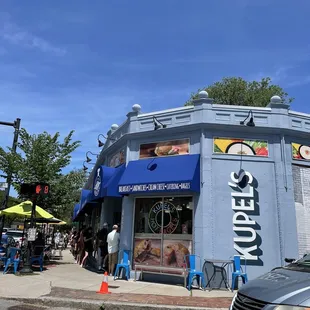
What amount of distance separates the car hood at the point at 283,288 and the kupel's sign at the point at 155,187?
5568 millimetres

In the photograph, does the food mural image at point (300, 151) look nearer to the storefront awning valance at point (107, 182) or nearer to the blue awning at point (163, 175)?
the blue awning at point (163, 175)

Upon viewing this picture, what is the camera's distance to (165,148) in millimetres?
11805

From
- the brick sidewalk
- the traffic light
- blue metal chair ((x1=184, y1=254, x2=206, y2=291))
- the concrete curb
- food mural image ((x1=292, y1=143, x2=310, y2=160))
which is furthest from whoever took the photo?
the traffic light

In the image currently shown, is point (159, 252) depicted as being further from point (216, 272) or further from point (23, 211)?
point (23, 211)

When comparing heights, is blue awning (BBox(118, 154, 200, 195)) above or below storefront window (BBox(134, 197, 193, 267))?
above

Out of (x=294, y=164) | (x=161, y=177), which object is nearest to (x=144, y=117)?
(x=161, y=177)

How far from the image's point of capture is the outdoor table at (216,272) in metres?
9.81

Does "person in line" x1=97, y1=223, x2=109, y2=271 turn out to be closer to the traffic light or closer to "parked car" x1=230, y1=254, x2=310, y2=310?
the traffic light

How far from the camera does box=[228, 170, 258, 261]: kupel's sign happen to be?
1027cm

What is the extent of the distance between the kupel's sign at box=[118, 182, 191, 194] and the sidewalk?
2893mm

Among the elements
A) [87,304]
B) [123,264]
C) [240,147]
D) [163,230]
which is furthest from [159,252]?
[240,147]

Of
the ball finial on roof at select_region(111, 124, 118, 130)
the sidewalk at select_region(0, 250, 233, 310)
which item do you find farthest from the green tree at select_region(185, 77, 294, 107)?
the sidewalk at select_region(0, 250, 233, 310)

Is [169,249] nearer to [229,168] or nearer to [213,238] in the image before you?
[213,238]

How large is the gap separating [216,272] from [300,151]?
508 centimetres
